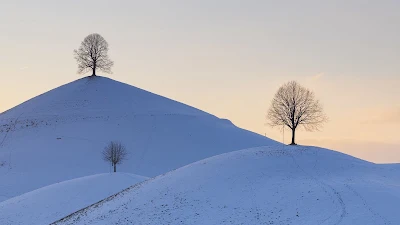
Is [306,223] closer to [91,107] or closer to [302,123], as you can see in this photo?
[302,123]

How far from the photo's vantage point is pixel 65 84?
391ft

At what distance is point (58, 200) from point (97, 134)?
137ft

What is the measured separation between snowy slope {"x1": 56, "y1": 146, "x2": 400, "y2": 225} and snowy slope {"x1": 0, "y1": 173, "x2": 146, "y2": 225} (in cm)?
524

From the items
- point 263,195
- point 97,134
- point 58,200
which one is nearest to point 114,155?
point 97,134

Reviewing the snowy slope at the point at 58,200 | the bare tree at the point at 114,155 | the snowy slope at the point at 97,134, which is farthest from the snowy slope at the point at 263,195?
the snowy slope at the point at 97,134

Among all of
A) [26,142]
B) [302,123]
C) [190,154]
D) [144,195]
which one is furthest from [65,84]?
[144,195]

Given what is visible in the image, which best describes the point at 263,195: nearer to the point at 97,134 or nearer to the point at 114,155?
the point at 114,155

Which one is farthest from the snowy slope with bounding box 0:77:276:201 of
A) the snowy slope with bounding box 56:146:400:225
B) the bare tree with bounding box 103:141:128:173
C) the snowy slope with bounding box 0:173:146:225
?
the snowy slope with bounding box 56:146:400:225

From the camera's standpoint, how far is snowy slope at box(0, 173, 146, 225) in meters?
42.3

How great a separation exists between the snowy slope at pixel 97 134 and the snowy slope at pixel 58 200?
15.1 meters

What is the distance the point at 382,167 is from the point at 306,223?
21.6 meters

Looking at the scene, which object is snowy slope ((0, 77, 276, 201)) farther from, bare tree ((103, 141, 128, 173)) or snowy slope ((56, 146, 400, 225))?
snowy slope ((56, 146, 400, 225))

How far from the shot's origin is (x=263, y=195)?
116 feet

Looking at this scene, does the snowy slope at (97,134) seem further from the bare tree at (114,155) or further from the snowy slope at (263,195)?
the snowy slope at (263,195)
